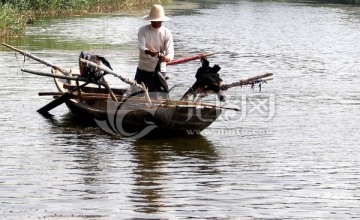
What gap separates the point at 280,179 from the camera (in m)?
9.88

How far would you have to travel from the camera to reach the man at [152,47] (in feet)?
39.6

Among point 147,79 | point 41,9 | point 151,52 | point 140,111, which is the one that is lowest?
point 41,9

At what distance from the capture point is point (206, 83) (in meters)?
11.9

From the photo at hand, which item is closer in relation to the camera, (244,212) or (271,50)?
(244,212)

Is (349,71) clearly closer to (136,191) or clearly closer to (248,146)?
(248,146)

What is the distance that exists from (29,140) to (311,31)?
986 inches

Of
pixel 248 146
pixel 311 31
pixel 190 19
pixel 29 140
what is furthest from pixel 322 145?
pixel 190 19

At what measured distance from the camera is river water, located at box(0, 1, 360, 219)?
338 inches

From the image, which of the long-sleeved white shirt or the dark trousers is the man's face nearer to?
the long-sleeved white shirt

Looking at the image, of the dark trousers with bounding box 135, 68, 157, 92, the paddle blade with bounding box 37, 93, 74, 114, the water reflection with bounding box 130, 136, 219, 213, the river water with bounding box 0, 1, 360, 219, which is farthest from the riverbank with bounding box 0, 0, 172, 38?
the water reflection with bounding box 130, 136, 219, 213

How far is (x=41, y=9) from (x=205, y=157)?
24817 millimetres

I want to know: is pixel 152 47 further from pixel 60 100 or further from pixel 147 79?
pixel 60 100
